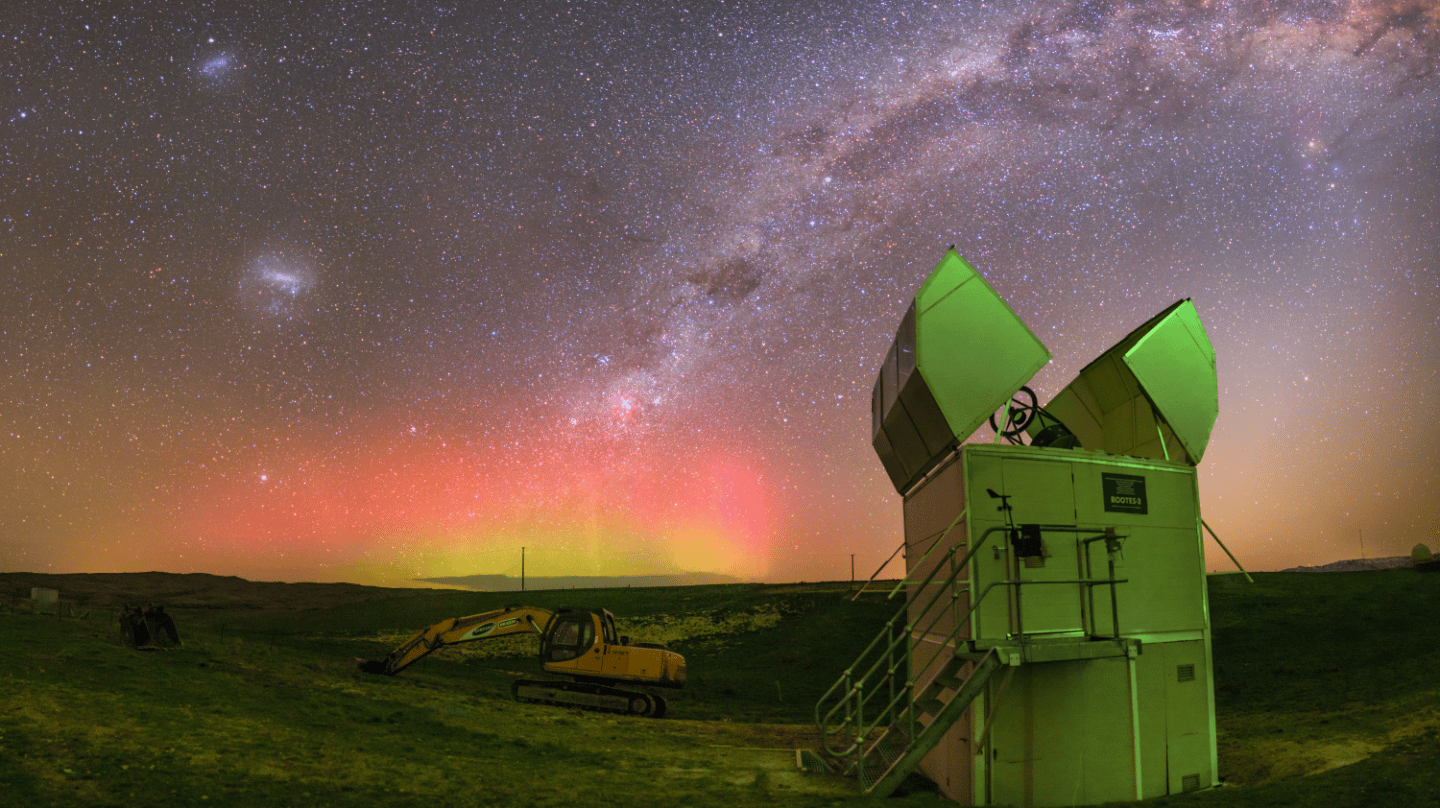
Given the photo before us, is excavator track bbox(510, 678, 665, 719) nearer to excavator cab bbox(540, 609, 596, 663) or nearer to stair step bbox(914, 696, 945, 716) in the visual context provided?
excavator cab bbox(540, 609, 596, 663)

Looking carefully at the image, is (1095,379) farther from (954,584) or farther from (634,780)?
(634,780)

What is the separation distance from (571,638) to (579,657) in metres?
0.61

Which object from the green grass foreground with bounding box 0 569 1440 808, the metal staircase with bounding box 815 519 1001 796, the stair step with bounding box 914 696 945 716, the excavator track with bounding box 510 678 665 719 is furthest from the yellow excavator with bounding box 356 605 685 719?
the stair step with bounding box 914 696 945 716

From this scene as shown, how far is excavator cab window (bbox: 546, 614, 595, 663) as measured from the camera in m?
21.7

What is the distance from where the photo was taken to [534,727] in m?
16.9

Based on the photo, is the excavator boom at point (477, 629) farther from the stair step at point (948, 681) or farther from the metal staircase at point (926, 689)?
the stair step at point (948, 681)

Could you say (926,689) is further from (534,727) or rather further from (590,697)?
(590,697)

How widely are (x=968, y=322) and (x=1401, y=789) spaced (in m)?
7.06

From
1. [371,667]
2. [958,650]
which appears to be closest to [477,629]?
[371,667]

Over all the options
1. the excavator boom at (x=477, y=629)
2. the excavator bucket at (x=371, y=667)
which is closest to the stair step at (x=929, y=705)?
the excavator boom at (x=477, y=629)

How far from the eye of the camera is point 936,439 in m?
11.6

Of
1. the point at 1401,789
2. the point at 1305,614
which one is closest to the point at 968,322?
the point at 1401,789

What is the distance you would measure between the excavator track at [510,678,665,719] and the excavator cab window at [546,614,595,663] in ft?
3.66

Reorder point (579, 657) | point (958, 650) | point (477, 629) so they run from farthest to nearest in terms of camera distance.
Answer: point (477, 629)
point (579, 657)
point (958, 650)
